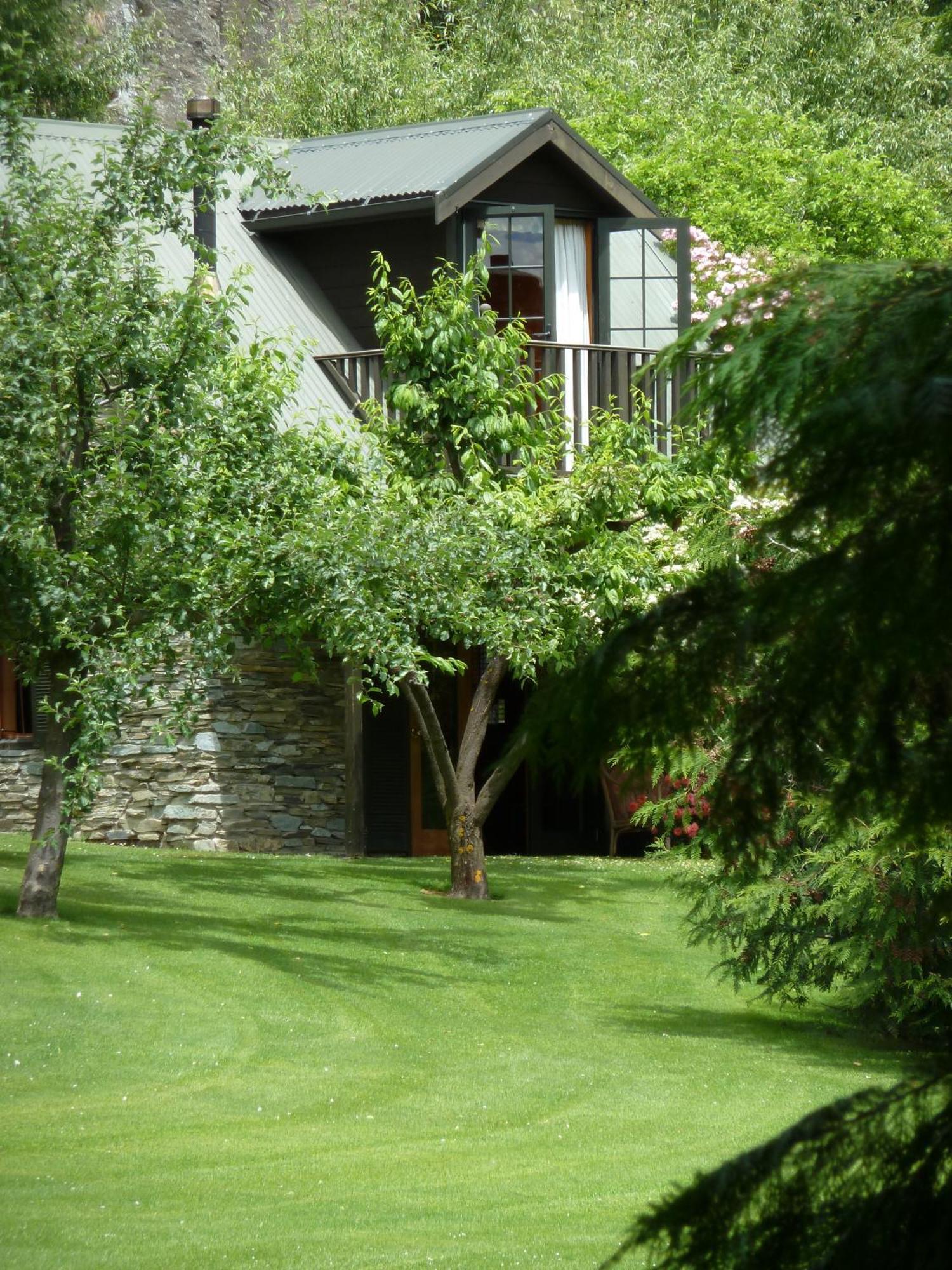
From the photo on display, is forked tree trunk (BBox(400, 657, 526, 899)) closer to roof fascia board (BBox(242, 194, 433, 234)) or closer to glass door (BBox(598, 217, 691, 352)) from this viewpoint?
glass door (BBox(598, 217, 691, 352))

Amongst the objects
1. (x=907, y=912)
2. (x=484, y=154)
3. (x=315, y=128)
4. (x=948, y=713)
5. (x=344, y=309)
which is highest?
(x=315, y=128)

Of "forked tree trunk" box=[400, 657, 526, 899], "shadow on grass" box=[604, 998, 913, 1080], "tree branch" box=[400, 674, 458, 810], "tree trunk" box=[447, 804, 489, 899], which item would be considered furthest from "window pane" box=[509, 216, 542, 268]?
"shadow on grass" box=[604, 998, 913, 1080]

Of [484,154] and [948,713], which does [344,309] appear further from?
[948,713]

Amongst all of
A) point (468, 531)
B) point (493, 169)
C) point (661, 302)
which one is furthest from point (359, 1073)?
point (661, 302)

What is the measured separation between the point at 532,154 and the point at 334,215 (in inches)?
87.6

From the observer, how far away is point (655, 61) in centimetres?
2994

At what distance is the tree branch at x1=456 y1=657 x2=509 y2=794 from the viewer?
48.7 ft


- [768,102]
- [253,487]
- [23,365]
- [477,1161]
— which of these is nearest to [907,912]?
[477,1161]

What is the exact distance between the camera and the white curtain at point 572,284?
61.1ft

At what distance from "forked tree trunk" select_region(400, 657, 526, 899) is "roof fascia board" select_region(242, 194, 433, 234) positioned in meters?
5.41

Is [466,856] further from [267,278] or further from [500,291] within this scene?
[267,278]

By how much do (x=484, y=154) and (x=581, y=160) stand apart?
121cm

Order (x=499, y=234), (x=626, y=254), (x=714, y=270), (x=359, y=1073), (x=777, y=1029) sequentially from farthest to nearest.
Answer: (x=714, y=270), (x=626, y=254), (x=499, y=234), (x=777, y=1029), (x=359, y=1073)

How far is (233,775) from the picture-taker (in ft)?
57.2
